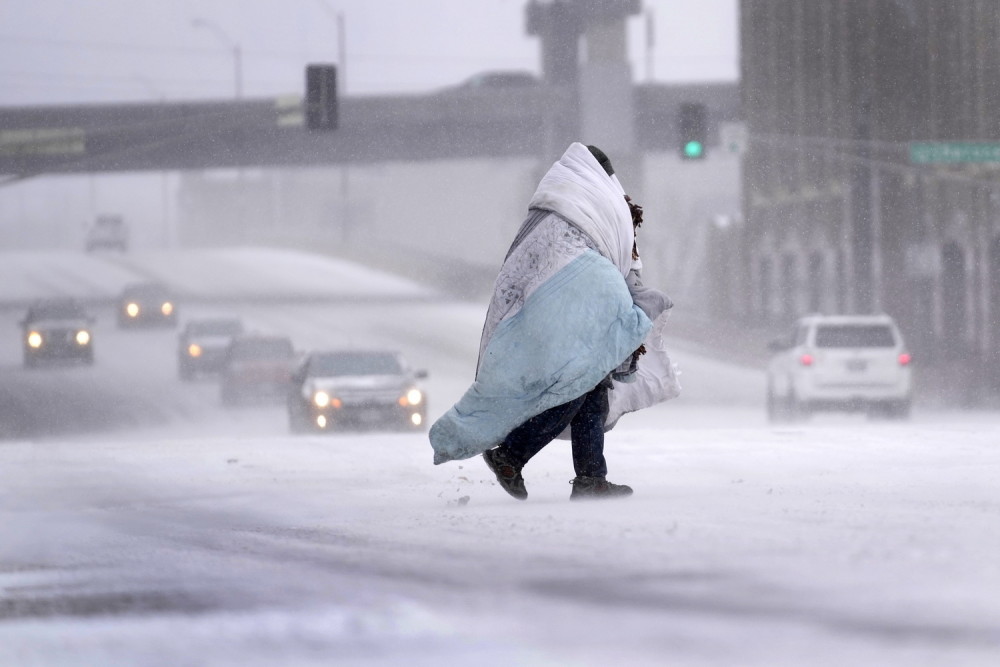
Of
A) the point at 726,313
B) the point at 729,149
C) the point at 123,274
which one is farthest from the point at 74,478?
the point at 123,274

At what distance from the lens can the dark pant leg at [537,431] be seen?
740 cm

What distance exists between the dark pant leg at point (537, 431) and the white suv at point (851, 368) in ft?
62.5

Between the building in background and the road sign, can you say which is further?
the building in background

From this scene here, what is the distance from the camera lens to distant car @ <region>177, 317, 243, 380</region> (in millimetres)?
40188

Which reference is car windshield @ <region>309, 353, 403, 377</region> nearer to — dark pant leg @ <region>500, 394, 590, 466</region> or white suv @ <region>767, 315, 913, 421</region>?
white suv @ <region>767, 315, 913, 421</region>

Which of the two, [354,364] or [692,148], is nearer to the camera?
[354,364]

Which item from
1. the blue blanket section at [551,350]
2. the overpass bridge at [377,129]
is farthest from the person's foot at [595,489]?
the overpass bridge at [377,129]

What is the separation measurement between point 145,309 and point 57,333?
13.2 m

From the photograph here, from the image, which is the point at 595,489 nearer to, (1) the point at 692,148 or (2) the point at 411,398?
(2) the point at 411,398

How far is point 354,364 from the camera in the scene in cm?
2405

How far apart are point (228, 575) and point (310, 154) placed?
75.6 m

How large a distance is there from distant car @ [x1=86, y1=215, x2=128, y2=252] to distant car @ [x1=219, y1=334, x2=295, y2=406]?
60.1 m

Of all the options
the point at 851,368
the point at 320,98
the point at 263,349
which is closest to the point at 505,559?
the point at 851,368

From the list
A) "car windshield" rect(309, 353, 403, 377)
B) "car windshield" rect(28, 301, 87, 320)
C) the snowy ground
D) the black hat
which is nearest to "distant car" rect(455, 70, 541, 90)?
"car windshield" rect(28, 301, 87, 320)
